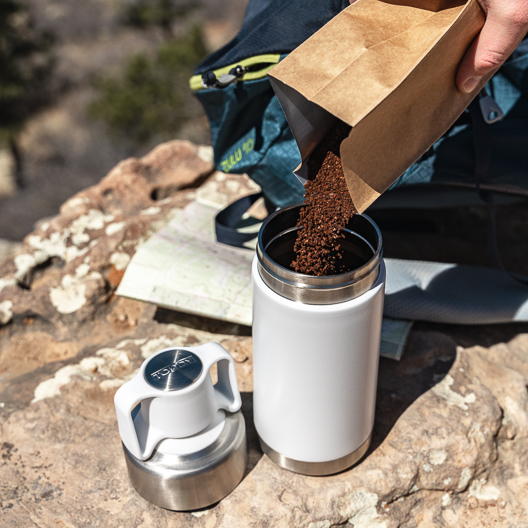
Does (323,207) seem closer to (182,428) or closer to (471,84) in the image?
(471,84)

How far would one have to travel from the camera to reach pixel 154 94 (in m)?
7.00

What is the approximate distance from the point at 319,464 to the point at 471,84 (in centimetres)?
75

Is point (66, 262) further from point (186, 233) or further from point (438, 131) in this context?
point (438, 131)

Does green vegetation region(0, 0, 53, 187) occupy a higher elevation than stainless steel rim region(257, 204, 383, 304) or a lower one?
lower

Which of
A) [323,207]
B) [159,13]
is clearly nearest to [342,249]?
[323,207]

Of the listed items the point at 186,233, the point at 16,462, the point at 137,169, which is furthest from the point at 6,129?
the point at 16,462

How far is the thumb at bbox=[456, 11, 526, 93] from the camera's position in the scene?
0.85m

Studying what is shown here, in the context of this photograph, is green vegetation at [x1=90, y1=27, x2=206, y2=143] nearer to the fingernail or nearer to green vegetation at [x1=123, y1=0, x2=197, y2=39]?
green vegetation at [x1=123, y1=0, x2=197, y2=39]

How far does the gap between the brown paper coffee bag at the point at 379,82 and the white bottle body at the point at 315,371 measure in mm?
187

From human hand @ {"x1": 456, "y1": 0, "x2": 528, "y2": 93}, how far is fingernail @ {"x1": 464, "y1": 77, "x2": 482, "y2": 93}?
0.04 feet

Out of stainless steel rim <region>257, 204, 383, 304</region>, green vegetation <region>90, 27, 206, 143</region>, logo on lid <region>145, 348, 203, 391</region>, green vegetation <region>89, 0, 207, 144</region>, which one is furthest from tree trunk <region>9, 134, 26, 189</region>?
stainless steel rim <region>257, 204, 383, 304</region>

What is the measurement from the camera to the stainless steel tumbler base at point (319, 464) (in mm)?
1041

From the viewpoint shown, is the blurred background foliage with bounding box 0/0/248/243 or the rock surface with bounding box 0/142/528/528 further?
the blurred background foliage with bounding box 0/0/248/243

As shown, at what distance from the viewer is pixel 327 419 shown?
958 millimetres
